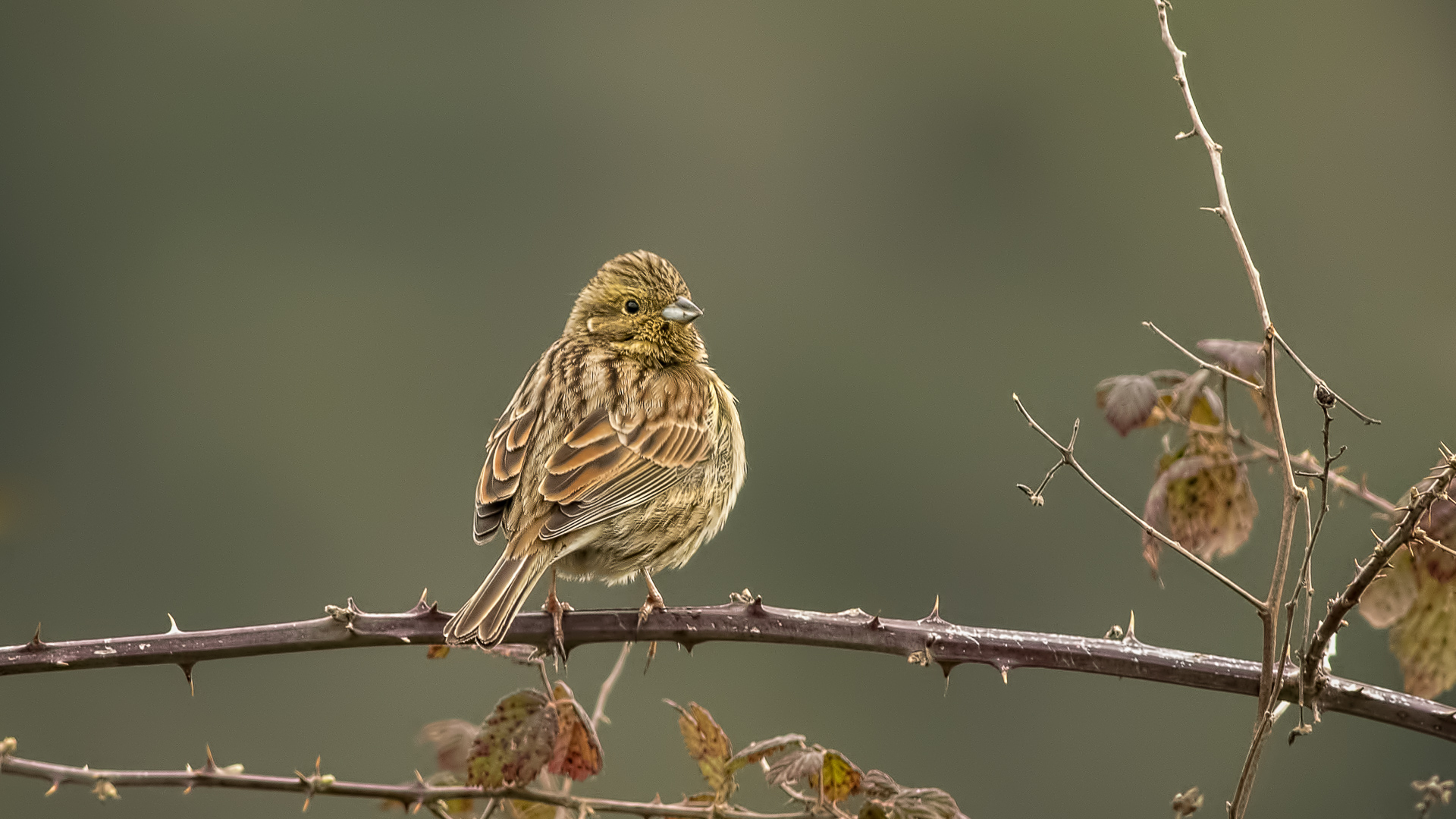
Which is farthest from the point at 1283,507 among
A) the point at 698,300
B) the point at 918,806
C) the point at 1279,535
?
the point at 698,300

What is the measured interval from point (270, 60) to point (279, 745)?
64.3 ft

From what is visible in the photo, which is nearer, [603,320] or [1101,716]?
[603,320]

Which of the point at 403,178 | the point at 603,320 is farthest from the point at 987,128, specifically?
the point at 603,320

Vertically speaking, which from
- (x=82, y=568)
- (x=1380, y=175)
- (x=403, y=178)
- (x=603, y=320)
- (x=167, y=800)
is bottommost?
(x=167, y=800)

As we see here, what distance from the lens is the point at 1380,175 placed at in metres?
28.6

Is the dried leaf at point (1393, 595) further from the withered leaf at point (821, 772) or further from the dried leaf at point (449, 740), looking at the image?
the dried leaf at point (449, 740)

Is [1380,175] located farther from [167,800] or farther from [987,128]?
[167,800]

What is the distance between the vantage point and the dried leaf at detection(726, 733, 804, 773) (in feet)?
9.19

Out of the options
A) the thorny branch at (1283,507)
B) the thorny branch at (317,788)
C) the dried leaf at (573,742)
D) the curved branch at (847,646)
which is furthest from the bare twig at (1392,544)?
the dried leaf at (573,742)

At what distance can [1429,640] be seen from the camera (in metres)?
3.28

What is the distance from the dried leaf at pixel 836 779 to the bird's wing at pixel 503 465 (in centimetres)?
189

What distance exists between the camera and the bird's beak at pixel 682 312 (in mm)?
5016

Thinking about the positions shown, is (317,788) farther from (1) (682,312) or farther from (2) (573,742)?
(1) (682,312)

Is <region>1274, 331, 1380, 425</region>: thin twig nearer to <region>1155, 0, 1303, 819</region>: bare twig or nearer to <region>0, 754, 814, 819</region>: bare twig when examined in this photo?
<region>1155, 0, 1303, 819</region>: bare twig
